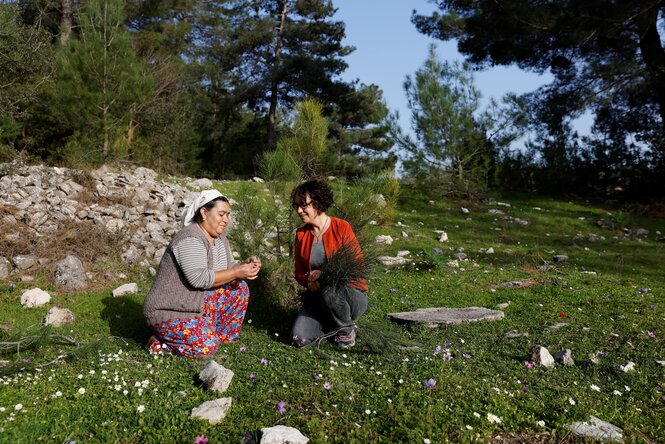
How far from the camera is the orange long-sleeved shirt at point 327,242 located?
14.3 ft

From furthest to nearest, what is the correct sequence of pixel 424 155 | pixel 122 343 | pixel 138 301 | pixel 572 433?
1. pixel 424 155
2. pixel 138 301
3. pixel 122 343
4. pixel 572 433

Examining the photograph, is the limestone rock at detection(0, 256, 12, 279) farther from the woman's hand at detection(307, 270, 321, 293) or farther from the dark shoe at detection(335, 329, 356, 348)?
the dark shoe at detection(335, 329, 356, 348)

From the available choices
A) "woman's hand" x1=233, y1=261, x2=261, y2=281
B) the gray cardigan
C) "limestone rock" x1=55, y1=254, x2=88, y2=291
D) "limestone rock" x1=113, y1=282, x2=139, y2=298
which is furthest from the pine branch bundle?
"limestone rock" x1=55, y1=254, x2=88, y2=291

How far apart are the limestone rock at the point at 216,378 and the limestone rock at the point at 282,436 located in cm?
66

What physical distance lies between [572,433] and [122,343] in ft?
10.7

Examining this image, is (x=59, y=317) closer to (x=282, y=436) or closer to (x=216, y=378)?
(x=216, y=378)

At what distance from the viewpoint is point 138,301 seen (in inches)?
228

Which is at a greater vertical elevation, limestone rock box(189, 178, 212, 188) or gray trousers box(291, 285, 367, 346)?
limestone rock box(189, 178, 212, 188)

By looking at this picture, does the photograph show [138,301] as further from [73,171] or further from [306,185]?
[73,171]

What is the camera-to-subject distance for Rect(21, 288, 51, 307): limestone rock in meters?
5.63

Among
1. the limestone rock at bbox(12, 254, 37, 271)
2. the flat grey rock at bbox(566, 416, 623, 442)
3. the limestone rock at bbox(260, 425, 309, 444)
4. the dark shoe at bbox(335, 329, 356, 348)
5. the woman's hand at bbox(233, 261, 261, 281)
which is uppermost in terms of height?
the woman's hand at bbox(233, 261, 261, 281)

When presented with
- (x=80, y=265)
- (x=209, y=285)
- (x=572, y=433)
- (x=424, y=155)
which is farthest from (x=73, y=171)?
(x=424, y=155)

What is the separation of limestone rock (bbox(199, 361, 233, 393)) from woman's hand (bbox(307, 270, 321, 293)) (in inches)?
49.0

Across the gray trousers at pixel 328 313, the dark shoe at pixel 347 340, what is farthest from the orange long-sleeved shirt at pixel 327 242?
the dark shoe at pixel 347 340
